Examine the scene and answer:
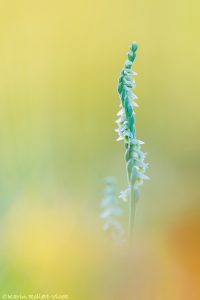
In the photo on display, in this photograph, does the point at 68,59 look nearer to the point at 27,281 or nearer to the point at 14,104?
the point at 14,104

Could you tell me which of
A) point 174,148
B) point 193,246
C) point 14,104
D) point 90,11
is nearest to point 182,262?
point 193,246

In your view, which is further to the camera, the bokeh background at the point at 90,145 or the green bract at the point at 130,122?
the bokeh background at the point at 90,145

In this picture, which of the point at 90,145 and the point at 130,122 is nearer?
the point at 130,122

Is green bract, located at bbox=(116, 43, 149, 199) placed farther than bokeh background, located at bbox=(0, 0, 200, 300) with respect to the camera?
No

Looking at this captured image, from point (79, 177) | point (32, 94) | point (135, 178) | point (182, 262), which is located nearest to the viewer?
point (135, 178)

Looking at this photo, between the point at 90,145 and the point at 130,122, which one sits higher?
the point at 90,145

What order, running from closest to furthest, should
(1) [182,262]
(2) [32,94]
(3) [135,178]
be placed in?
(3) [135,178], (1) [182,262], (2) [32,94]

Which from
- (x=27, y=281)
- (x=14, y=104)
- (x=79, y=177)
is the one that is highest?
(x=14, y=104)

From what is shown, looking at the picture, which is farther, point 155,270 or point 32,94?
point 32,94
